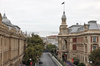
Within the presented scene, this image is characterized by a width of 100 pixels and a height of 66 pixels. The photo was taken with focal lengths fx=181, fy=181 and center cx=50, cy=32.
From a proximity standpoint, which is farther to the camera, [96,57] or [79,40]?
[79,40]

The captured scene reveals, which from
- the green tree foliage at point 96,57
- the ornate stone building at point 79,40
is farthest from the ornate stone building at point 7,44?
the ornate stone building at point 79,40

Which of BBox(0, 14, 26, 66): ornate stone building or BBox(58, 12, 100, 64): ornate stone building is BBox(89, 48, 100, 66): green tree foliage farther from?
BBox(0, 14, 26, 66): ornate stone building

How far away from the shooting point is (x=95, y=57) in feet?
166

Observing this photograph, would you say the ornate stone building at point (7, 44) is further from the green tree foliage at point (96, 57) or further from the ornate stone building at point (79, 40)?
the ornate stone building at point (79, 40)

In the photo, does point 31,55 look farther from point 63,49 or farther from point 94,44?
point 63,49

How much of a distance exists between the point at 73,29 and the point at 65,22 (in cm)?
663

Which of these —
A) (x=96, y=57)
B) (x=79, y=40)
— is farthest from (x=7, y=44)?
(x=79, y=40)

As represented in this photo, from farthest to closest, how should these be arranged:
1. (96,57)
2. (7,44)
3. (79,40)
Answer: (79,40), (96,57), (7,44)

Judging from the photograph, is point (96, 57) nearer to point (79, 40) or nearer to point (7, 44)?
point (7, 44)

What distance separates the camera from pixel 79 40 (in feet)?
254

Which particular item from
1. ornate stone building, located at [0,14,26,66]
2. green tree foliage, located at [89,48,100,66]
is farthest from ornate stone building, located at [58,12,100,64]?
ornate stone building, located at [0,14,26,66]

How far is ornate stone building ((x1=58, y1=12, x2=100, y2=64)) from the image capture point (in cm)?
6241

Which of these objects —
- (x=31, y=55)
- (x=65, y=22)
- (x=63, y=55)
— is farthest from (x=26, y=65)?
(x=65, y=22)

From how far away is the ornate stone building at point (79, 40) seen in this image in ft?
205
